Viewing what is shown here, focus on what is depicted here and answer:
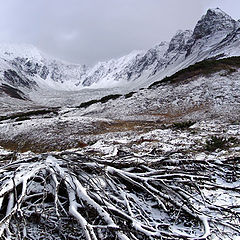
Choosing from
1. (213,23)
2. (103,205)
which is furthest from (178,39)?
(103,205)

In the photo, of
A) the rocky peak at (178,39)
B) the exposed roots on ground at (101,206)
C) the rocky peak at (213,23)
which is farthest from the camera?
the rocky peak at (178,39)

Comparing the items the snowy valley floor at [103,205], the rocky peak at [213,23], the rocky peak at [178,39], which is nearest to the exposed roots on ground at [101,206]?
the snowy valley floor at [103,205]

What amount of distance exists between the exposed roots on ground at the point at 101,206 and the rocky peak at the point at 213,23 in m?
113

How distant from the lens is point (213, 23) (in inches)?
4274

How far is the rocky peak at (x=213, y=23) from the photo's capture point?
103 meters

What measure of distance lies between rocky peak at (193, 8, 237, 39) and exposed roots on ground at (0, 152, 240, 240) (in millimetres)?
112912

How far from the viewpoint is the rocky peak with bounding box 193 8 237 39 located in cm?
10306

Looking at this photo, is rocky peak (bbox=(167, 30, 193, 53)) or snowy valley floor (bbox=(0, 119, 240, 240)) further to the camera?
rocky peak (bbox=(167, 30, 193, 53))

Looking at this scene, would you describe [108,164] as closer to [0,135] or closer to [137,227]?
[137,227]

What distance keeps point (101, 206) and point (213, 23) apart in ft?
410

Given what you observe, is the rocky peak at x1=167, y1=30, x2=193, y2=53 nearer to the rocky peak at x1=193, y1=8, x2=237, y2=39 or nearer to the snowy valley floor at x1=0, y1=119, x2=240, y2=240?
the rocky peak at x1=193, y1=8, x2=237, y2=39

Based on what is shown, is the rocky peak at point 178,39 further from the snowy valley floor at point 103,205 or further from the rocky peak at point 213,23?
the snowy valley floor at point 103,205

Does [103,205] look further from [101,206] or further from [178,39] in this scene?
[178,39]

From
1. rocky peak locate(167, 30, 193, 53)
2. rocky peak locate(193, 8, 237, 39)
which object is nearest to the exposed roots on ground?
rocky peak locate(193, 8, 237, 39)
